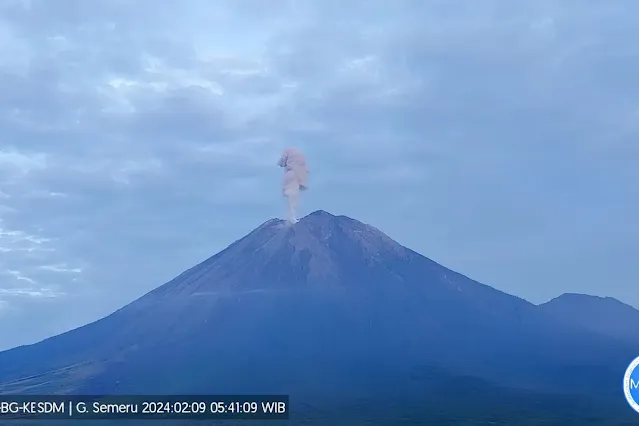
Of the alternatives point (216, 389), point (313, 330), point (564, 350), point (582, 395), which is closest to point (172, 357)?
point (216, 389)

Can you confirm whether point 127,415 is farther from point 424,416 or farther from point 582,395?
point 582,395

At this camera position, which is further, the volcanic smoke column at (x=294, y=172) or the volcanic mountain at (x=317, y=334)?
the volcanic smoke column at (x=294, y=172)
